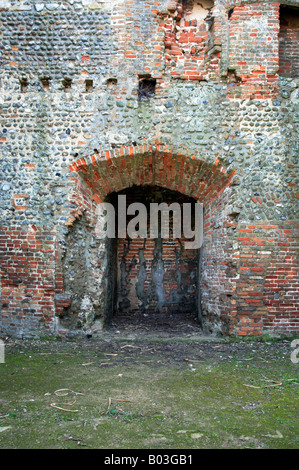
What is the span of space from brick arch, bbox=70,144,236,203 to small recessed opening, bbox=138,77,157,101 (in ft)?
2.95

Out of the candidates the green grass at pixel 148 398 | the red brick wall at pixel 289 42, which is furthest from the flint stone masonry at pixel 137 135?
the green grass at pixel 148 398

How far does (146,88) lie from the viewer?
5.84m

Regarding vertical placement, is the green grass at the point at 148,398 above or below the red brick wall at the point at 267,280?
below

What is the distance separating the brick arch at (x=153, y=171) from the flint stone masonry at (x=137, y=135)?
0.10 feet

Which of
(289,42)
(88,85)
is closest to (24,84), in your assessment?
(88,85)

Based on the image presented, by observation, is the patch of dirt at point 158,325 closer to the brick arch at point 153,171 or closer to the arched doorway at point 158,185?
the arched doorway at point 158,185

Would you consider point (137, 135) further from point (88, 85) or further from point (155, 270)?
point (155, 270)

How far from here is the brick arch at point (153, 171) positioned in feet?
18.5

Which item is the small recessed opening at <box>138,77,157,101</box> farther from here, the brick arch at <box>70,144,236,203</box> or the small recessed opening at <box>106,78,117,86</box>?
the brick arch at <box>70,144,236,203</box>

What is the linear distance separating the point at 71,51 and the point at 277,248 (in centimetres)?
475

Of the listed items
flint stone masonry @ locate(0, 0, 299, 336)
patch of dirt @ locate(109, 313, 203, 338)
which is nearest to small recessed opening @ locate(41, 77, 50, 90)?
flint stone masonry @ locate(0, 0, 299, 336)

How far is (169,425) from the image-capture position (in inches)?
115

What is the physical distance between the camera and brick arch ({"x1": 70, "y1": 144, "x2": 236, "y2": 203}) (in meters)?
5.64

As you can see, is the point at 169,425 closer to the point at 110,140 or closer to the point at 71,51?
the point at 110,140
